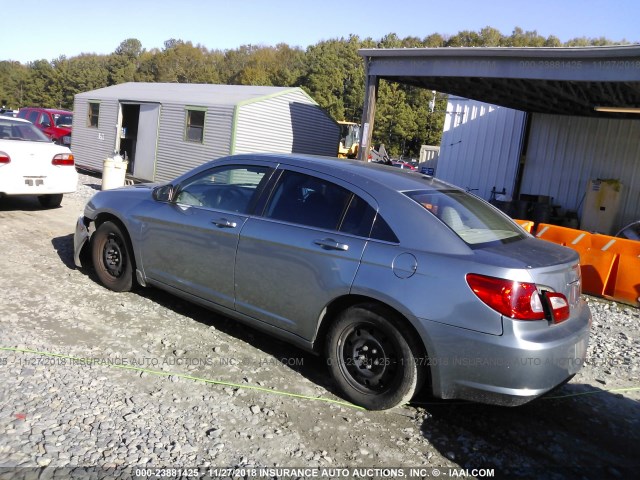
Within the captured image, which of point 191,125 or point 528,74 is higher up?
point 528,74

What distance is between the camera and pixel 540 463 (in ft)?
10.2

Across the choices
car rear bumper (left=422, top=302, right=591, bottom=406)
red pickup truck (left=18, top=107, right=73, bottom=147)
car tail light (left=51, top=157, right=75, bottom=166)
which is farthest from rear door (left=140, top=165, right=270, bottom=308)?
red pickup truck (left=18, top=107, right=73, bottom=147)

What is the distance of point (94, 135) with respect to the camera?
1673 cm

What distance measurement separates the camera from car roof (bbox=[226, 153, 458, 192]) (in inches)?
148

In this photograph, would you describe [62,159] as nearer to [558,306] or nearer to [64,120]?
[558,306]

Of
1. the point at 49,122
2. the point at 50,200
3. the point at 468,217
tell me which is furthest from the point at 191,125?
the point at 468,217

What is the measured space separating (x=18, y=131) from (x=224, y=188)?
5.59m

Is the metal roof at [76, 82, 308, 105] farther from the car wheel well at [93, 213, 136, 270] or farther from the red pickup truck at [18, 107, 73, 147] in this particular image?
the car wheel well at [93, 213, 136, 270]

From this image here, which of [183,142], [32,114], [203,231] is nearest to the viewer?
[203,231]

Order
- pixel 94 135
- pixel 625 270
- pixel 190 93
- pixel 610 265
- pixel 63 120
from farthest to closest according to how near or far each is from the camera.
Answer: pixel 63 120, pixel 94 135, pixel 190 93, pixel 610 265, pixel 625 270

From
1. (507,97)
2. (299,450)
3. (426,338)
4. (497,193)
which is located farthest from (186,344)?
(497,193)

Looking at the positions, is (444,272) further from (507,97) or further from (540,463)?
(507,97)

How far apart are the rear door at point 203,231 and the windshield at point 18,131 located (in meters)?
4.81

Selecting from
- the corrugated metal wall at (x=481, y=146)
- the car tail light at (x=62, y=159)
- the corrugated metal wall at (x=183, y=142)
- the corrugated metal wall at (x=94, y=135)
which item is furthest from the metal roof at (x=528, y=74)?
the corrugated metal wall at (x=94, y=135)
